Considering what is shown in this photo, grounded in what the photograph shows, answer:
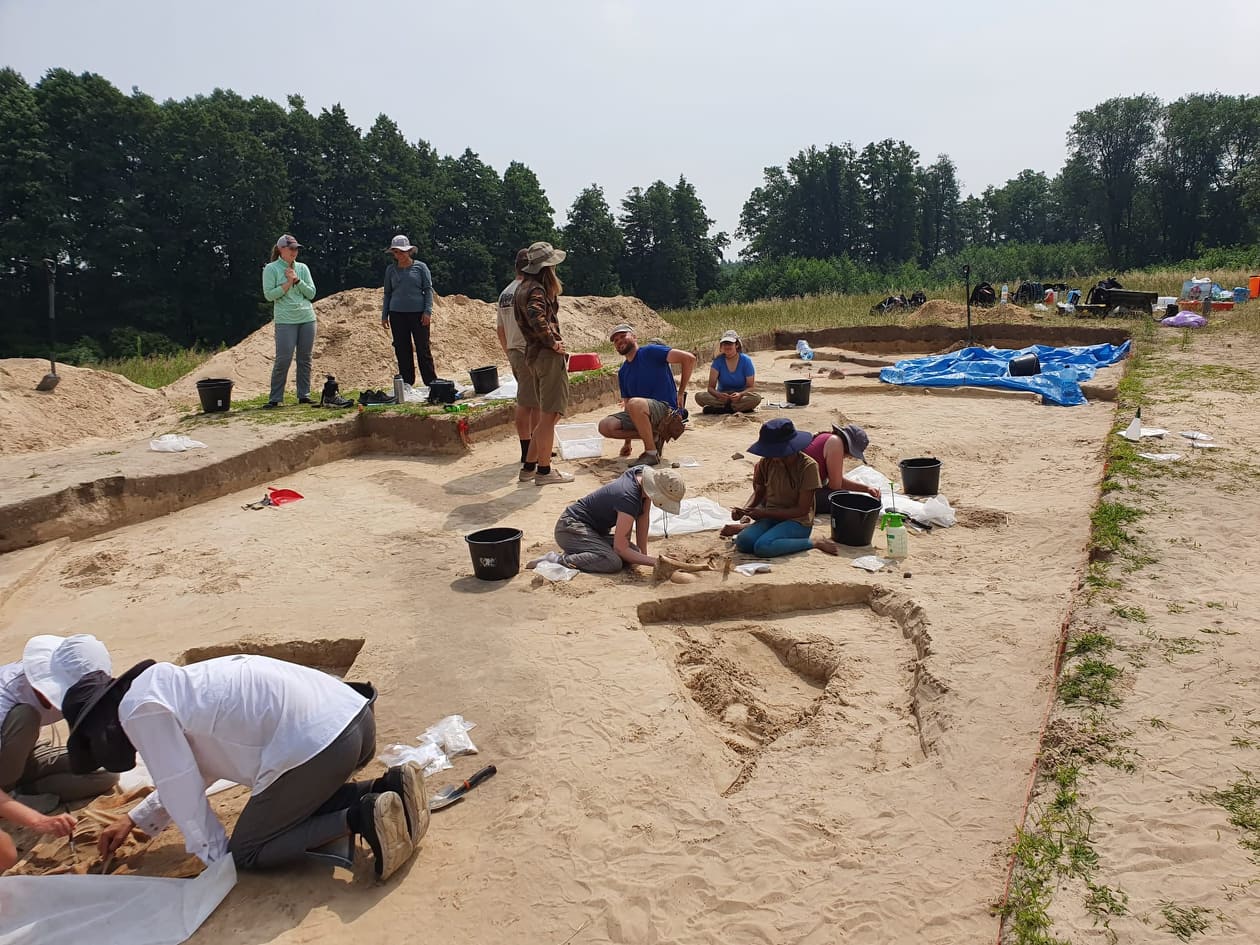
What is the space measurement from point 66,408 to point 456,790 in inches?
370

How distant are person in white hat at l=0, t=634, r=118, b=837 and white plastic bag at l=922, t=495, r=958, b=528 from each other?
5180mm

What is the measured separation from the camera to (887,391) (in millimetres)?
12398

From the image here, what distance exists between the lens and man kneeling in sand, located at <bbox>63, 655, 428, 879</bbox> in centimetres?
272

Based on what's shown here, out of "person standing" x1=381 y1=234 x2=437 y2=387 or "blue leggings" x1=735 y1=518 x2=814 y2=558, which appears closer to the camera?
"blue leggings" x1=735 y1=518 x2=814 y2=558

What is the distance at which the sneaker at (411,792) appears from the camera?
2.99 meters

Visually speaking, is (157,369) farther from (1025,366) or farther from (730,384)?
(1025,366)

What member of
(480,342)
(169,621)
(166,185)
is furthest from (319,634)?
(166,185)

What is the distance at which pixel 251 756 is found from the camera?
2.89 meters

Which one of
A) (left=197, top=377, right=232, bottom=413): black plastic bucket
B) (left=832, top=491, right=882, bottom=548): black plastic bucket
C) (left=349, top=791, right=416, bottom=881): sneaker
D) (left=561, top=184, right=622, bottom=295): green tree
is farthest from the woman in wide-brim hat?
(left=561, top=184, right=622, bottom=295): green tree

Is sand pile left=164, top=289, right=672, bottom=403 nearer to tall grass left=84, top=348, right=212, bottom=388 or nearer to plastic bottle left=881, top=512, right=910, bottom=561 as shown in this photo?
→ tall grass left=84, top=348, right=212, bottom=388

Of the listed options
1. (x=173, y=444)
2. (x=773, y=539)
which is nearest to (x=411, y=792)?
(x=773, y=539)

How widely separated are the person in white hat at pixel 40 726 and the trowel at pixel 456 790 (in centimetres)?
127

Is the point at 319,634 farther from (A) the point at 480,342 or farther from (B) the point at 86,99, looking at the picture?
(B) the point at 86,99

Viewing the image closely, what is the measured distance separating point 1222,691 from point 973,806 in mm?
1335
